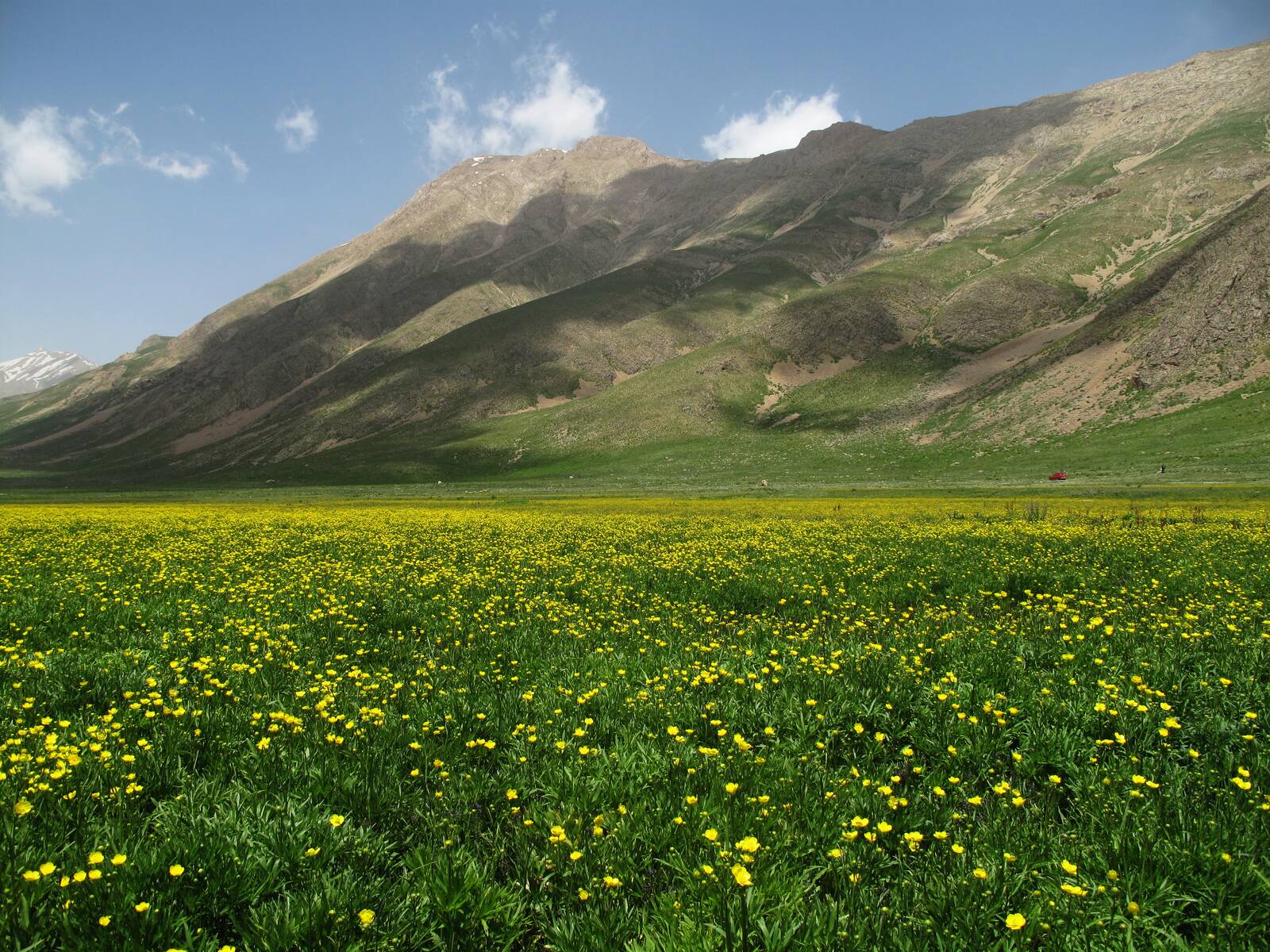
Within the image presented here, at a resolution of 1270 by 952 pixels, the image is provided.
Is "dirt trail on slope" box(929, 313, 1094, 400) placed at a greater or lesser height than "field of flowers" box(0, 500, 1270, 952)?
lesser

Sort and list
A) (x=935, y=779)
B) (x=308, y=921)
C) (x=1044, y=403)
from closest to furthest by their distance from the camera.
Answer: (x=308, y=921) < (x=935, y=779) < (x=1044, y=403)

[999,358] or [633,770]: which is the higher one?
[633,770]

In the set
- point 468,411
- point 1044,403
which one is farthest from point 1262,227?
point 468,411

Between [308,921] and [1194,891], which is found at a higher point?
[308,921]

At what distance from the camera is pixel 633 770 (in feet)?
18.1

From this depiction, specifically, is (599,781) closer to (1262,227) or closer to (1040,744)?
(1040,744)

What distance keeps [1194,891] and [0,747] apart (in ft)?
31.0

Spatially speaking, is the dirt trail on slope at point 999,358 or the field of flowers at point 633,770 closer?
the field of flowers at point 633,770

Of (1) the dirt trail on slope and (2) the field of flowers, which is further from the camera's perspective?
(1) the dirt trail on slope

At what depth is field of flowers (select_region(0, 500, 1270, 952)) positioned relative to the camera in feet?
12.4

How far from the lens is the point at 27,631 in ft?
32.2

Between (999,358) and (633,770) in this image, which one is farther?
(999,358)

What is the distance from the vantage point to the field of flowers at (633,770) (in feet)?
12.4

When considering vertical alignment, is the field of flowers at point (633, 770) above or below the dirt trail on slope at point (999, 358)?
above
